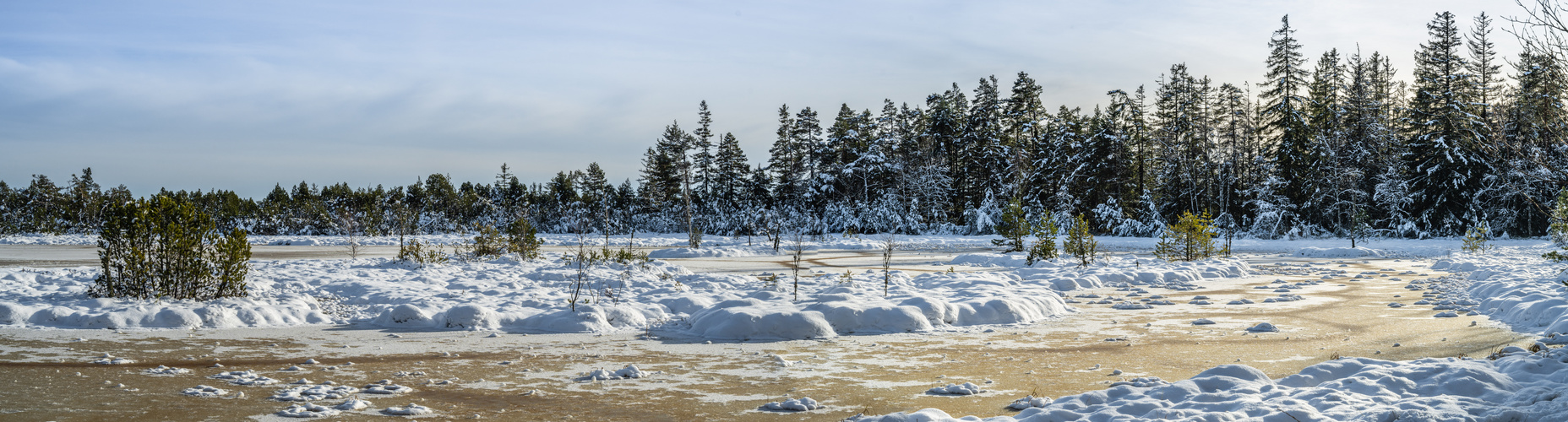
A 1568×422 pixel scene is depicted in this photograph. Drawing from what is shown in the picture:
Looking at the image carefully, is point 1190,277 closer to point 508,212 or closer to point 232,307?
point 232,307

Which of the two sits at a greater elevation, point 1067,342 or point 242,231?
point 242,231

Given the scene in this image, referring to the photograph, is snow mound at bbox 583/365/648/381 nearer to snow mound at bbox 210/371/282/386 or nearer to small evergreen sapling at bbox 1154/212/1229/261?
snow mound at bbox 210/371/282/386

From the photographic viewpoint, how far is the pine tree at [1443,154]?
113 feet

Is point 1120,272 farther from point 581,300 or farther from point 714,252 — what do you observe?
point 714,252

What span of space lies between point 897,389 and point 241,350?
220 inches

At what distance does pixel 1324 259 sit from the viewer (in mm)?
22609

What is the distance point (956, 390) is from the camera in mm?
5387

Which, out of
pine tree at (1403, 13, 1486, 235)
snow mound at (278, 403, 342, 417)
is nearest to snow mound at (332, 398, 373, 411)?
snow mound at (278, 403, 342, 417)

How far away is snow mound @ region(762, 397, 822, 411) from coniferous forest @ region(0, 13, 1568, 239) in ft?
74.3

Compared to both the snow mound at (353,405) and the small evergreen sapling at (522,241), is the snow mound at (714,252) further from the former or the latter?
the snow mound at (353,405)

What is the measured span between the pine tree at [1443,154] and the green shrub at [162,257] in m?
40.4

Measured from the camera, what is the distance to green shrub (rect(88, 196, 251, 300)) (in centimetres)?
954

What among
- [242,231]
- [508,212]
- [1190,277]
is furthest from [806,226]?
[242,231]

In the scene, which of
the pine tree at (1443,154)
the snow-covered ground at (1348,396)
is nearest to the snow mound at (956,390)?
the snow-covered ground at (1348,396)
